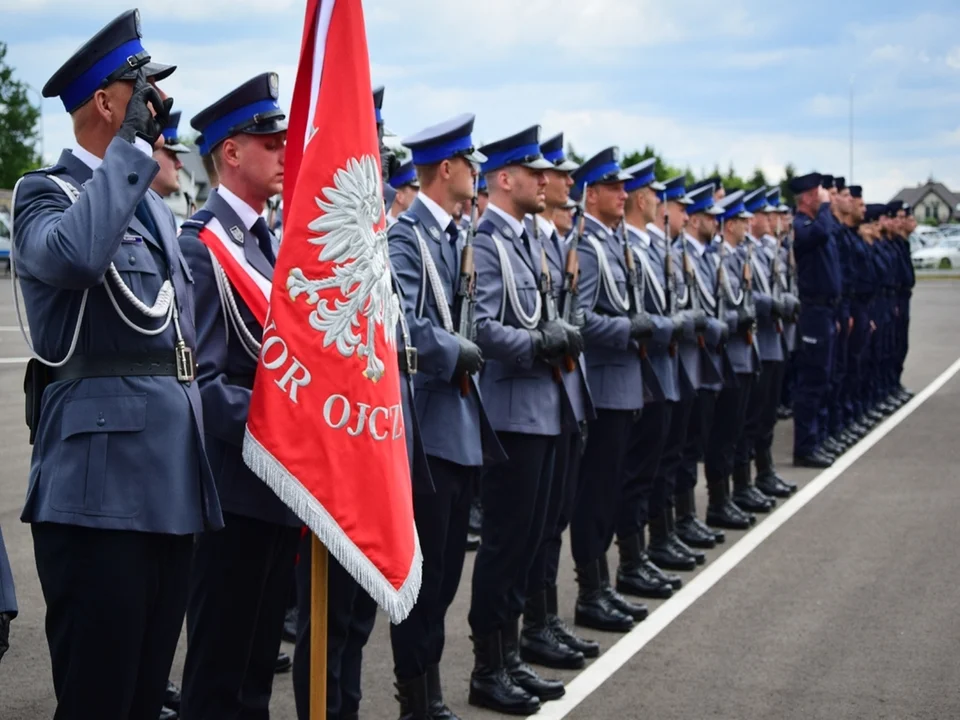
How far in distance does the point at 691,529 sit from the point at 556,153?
3028 mm

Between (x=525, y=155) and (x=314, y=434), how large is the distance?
2.79 metres

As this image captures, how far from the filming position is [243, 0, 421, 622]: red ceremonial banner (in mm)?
3850

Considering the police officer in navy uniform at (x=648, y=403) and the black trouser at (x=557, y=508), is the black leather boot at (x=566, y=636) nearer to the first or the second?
the black trouser at (x=557, y=508)

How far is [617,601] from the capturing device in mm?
7254

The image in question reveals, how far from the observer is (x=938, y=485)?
1137 cm

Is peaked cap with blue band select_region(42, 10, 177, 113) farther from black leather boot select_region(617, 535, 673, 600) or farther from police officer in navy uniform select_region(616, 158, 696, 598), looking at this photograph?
black leather boot select_region(617, 535, 673, 600)

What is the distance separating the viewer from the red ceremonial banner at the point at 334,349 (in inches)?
152

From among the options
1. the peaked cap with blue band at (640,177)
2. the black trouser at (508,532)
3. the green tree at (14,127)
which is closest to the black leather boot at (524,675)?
the black trouser at (508,532)

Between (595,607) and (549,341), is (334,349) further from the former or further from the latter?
(595,607)

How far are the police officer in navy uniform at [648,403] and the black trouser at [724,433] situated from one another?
1412 mm

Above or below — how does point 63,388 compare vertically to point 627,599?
above

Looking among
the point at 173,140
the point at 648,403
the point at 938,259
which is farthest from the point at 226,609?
the point at 938,259

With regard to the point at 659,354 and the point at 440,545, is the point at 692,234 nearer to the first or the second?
the point at 659,354

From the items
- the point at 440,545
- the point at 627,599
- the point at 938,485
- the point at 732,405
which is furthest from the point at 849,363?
the point at 440,545
